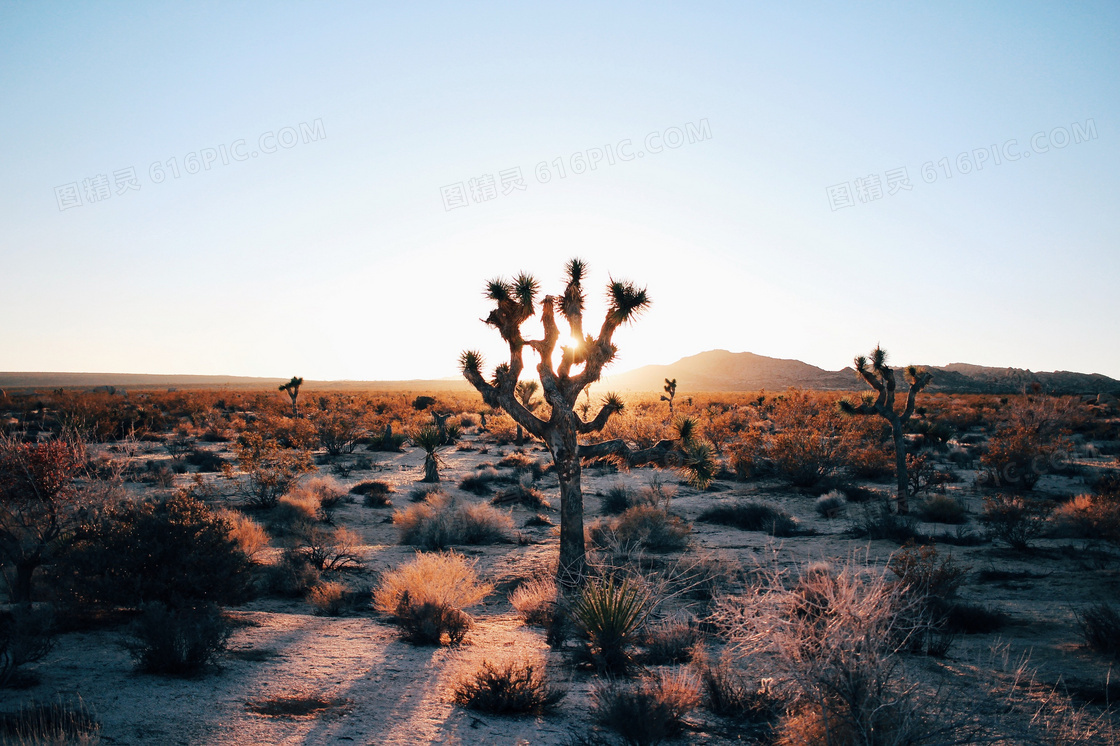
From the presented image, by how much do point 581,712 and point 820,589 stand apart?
2404 mm

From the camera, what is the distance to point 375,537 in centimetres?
1431

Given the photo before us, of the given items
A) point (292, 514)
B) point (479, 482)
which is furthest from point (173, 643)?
point (479, 482)

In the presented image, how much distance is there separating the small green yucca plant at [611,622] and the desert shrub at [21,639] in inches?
201

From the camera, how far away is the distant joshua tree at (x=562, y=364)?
10555 millimetres

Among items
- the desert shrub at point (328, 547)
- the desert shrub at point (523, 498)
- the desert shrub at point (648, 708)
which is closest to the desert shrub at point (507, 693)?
the desert shrub at point (648, 708)

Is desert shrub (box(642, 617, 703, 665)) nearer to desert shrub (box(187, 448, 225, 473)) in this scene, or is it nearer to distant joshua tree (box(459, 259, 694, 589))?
distant joshua tree (box(459, 259, 694, 589))

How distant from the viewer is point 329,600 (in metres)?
8.86

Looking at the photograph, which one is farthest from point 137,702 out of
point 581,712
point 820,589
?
point 820,589

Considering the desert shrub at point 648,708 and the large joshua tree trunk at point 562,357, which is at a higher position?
the large joshua tree trunk at point 562,357

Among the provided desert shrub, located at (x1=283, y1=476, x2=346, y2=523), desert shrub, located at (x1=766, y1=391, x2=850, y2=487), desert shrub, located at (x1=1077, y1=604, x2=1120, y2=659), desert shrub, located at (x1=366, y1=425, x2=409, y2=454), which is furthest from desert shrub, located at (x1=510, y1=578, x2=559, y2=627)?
desert shrub, located at (x1=366, y1=425, x2=409, y2=454)

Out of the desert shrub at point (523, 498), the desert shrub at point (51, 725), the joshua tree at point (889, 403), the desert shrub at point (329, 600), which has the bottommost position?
the desert shrub at point (523, 498)

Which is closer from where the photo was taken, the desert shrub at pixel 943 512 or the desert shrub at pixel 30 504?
the desert shrub at pixel 30 504

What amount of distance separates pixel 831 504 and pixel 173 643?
607 inches

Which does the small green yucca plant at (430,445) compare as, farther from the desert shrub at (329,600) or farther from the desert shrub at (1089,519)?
the desert shrub at (1089,519)
